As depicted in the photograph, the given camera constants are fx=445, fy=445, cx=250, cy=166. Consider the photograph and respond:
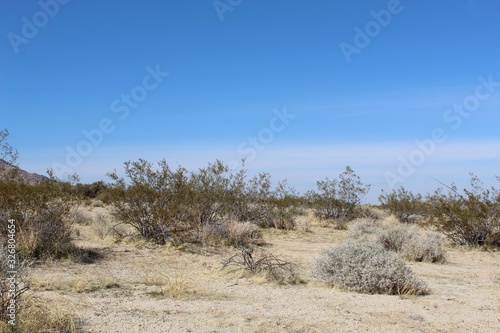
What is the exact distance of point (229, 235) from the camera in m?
15.0

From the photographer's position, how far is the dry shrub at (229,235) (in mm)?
14648

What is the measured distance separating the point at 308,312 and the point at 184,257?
240 inches

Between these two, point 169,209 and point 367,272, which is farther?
point 169,209

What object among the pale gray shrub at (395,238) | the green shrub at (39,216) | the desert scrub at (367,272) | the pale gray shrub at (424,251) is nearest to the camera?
the desert scrub at (367,272)

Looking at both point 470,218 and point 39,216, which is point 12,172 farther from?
point 470,218

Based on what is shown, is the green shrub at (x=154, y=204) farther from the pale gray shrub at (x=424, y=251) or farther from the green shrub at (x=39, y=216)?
the pale gray shrub at (x=424, y=251)

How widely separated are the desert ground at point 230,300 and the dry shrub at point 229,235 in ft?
8.77

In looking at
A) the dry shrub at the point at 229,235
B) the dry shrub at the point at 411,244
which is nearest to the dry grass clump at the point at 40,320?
the dry shrub at the point at 229,235

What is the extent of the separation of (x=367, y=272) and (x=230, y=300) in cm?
275

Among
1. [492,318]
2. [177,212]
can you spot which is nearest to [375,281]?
[492,318]

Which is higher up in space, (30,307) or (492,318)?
(30,307)

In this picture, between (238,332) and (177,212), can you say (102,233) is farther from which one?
(238,332)

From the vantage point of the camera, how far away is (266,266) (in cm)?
1013

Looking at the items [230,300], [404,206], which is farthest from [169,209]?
[404,206]
